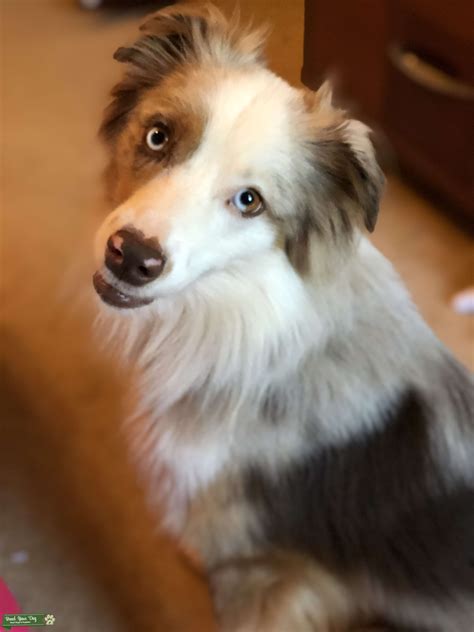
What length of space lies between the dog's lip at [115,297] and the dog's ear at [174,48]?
0.97 feet

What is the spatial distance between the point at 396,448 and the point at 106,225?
0.62 meters

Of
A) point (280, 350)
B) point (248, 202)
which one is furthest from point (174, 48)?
point (280, 350)

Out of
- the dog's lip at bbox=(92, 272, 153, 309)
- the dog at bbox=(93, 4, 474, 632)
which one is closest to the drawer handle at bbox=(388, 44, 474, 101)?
the dog at bbox=(93, 4, 474, 632)

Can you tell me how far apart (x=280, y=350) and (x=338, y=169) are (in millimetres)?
323

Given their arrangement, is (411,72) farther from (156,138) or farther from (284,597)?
(284,597)

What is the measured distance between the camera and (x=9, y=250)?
7.23ft

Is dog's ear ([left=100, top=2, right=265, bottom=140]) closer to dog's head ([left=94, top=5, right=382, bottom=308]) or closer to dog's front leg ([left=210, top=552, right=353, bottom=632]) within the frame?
dog's head ([left=94, top=5, right=382, bottom=308])

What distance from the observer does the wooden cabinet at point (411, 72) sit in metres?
1.95

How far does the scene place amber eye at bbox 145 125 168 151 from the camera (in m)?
1.16

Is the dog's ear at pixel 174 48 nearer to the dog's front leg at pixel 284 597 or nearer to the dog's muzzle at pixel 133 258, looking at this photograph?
the dog's muzzle at pixel 133 258
